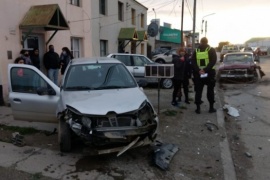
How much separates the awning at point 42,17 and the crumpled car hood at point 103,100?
217 inches

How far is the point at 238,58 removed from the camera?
16.9 meters

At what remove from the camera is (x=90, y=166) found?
483cm

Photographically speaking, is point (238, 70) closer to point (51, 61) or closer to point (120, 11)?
point (51, 61)

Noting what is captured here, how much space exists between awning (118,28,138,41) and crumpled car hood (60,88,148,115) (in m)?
16.1

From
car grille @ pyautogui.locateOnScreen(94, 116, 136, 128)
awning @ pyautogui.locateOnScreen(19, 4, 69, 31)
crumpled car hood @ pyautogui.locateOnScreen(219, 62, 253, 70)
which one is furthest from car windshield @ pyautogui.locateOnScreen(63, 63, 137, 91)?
crumpled car hood @ pyautogui.locateOnScreen(219, 62, 253, 70)

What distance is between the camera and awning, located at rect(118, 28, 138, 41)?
2148 cm

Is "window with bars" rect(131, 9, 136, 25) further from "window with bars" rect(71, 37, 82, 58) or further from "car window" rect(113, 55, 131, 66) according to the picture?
"car window" rect(113, 55, 131, 66)

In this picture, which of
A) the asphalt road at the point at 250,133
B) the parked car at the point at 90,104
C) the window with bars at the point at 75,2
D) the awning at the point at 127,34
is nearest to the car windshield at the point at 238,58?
the asphalt road at the point at 250,133

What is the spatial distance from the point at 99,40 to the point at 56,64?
269 inches

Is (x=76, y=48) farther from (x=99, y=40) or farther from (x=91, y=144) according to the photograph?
(x=91, y=144)

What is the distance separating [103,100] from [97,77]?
1.15m

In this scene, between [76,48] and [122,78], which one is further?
[76,48]

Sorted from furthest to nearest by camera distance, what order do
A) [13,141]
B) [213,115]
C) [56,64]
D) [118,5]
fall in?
[118,5]
[56,64]
[213,115]
[13,141]

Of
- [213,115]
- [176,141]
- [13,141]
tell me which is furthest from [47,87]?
[213,115]
